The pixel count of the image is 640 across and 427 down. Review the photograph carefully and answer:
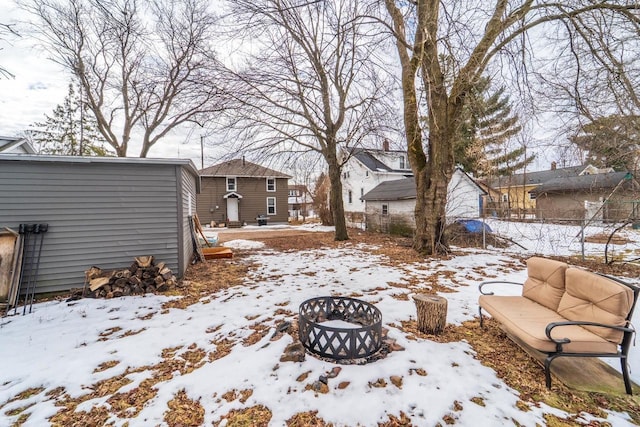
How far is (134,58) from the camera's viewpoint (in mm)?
13453

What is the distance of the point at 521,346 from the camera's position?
10.5ft

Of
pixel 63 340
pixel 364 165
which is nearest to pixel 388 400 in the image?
pixel 63 340

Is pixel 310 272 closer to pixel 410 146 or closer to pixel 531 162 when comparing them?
pixel 410 146

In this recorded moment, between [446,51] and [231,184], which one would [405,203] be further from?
[231,184]

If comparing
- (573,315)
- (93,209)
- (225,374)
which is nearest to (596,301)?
(573,315)

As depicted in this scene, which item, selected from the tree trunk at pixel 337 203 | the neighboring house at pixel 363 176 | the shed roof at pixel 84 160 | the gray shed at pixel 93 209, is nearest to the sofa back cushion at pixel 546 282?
the gray shed at pixel 93 209

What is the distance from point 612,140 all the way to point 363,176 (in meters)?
17.5

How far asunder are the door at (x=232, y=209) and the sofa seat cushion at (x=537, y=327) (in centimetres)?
2119

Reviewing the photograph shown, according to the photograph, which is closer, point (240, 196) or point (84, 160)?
point (84, 160)

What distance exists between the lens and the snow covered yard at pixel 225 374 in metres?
2.18

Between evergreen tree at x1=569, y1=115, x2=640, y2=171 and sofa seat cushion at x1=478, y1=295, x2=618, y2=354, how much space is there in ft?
17.6

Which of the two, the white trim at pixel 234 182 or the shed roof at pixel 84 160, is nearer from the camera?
the shed roof at pixel 84 160

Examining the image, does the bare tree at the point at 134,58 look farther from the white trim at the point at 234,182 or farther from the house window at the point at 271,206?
the house window at the point at 271,206

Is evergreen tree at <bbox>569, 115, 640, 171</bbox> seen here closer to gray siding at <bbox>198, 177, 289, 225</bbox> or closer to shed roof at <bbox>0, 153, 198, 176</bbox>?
shed roof at <bbox>0, 153, 198, 176</bbox>
